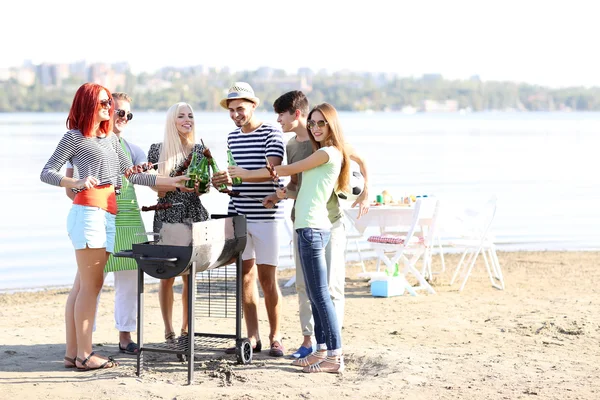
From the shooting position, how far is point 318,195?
5.86 meters

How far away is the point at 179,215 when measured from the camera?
6266 mm

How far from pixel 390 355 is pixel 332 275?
773 mm

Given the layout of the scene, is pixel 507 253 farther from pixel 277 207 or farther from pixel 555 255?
pixel 277 207

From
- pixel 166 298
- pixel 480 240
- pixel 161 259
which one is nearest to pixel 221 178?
pixel 161 259

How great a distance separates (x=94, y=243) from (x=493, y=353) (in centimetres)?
289

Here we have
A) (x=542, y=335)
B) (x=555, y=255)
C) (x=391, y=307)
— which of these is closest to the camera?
(x=542, y=335)

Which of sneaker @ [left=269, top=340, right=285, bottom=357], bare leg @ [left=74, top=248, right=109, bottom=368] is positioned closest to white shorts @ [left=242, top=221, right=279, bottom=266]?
sneaker @ [left=269, top=340, right=285, bottom=357]

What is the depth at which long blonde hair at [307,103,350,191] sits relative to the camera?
19.3 ft

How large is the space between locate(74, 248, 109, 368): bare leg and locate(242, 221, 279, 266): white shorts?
Result: 993 mm

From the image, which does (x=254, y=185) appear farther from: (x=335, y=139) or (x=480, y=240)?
(x=480, y=240)

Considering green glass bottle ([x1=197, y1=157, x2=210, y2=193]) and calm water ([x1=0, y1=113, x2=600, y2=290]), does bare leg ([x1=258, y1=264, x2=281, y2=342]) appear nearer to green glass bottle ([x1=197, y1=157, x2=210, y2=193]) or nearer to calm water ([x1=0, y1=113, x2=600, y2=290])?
green glass bottle ([x1=197, y1=157, x2=210, y2=193])

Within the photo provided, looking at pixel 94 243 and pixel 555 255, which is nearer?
pixel 94 243

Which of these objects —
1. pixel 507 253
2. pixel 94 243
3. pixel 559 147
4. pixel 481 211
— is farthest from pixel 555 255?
pixel 559 147

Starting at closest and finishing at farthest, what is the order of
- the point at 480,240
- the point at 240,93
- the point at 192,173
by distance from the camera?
the point at 192,173
the point at 240,93
the point at 480,240
